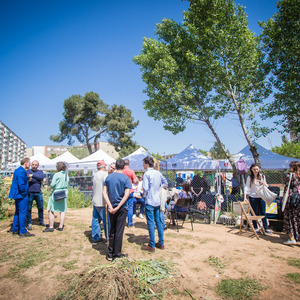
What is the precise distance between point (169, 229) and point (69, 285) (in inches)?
146

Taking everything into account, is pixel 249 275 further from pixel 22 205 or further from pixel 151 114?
pixel 151 114

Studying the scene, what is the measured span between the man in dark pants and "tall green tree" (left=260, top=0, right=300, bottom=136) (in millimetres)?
10529

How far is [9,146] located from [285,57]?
10794cm

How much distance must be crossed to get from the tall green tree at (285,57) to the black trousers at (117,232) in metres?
10.7

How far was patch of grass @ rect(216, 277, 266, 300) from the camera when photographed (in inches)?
104

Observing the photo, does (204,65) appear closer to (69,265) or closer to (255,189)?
(255,189)

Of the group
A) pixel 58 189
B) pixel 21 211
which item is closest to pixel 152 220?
pixel 58 189

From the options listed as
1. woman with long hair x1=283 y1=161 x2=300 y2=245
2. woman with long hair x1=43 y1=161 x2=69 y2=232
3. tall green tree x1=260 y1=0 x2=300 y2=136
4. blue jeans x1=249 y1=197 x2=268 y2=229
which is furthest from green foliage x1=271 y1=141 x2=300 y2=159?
woman with long hair x1=43 y1=161 x2=69 y2=232

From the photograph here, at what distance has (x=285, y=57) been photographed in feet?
33.6

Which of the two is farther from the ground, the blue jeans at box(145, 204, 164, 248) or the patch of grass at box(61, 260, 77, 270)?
the blue jeans at box(145, 204, 164, 248)

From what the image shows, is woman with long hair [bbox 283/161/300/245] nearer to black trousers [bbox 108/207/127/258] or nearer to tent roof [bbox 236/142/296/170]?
black trousers [bbox 108/207/127/258]

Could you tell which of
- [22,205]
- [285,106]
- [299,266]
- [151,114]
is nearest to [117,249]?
[22,205]

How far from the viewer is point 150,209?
4.14 metres

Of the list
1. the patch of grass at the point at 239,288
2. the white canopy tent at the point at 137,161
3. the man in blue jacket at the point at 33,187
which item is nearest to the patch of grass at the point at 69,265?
the patch of grass at the point at 239,288
